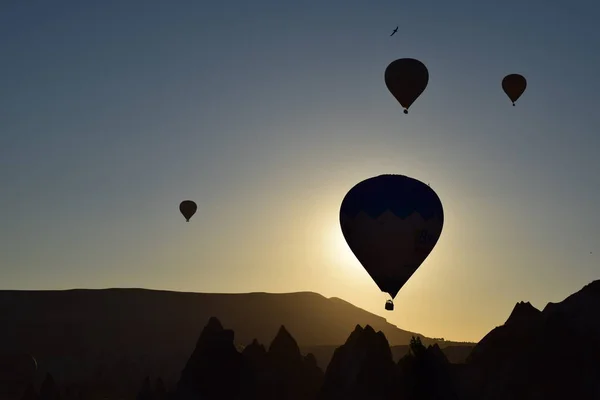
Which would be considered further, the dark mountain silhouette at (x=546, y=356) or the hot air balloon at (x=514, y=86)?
the hot air balloon at (x=514, y=86)

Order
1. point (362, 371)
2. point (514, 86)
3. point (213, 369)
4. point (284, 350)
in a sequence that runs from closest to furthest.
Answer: point (362, 371) → point (213, 369) → point (284, 350) → point (514, 86)

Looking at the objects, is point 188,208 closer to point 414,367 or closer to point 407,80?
point 407,80

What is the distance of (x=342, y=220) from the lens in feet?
188

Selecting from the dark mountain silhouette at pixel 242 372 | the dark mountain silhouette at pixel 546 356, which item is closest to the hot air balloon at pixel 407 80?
the dark mountain silhouette at pixel 546 356

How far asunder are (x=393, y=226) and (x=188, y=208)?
44560 mm

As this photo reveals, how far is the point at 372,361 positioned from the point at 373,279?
6407 mm

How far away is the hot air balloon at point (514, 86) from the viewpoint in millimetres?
69688

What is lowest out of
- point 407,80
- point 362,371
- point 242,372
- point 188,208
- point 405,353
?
point 362,371

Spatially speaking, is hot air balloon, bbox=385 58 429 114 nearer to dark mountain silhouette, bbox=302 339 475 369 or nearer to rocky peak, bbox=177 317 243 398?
rocky peak, bbox=177 317 243 398

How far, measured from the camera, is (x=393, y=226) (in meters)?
54.4

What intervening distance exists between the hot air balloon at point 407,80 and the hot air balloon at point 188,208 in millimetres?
38465

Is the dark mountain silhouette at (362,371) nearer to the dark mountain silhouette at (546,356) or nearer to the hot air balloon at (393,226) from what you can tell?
the hot air balloon at (393,226)

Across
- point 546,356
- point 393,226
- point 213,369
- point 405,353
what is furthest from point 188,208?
point 405,353

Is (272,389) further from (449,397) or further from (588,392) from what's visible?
(588,392)
